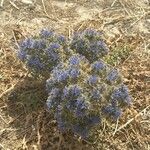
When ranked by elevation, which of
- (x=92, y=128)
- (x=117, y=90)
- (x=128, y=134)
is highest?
(x=117, y=90)

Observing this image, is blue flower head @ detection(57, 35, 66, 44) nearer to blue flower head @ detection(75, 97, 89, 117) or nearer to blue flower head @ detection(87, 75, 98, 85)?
blue flower head @ detection(87, 75, 98, 85)

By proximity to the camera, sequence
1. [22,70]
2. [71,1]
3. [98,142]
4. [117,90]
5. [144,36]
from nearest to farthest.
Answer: [117,90], [98,142], [22,70], [144,36], [71,1]

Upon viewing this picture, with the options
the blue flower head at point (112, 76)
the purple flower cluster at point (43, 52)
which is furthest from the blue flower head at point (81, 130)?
the purple flower cluster at point (43, 52)

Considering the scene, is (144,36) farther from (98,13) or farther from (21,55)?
(21,55)

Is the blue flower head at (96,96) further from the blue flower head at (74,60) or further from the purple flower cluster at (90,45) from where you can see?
the purple flower cluster at (90,45)

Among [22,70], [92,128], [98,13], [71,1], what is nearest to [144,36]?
[98,13]

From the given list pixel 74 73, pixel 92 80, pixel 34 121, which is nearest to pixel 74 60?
pixel 74 73

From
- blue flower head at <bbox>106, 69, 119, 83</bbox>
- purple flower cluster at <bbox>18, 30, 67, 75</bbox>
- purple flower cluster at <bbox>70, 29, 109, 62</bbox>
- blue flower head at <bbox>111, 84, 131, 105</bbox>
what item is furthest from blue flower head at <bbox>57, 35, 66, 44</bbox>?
blue flower head at <bbox>111, 84, 131, 105</bbox>
